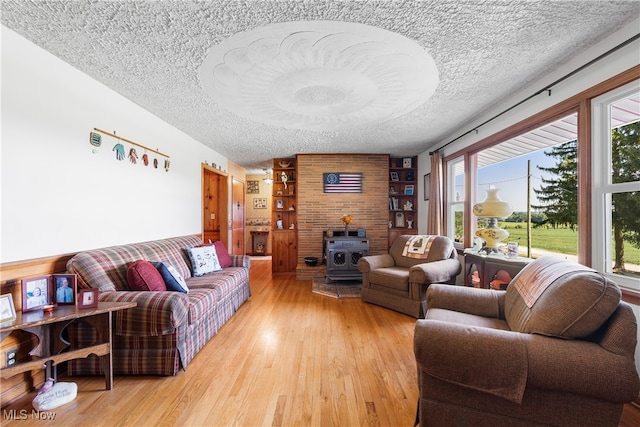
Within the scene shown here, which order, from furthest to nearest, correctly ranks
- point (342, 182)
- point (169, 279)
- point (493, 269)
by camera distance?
point (342, 182), point (493, 269), point (169, 279)

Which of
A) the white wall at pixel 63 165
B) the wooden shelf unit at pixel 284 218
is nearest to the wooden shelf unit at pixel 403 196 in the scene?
the wooden shelf unit at pixel 284 218

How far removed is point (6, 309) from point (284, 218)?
14.4 ft

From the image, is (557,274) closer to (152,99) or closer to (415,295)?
(415,295)

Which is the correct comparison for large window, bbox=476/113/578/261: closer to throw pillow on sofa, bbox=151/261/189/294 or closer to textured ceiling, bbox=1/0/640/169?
textured ceiling, bbox=1/0/640/169

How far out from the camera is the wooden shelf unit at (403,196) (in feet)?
17.5

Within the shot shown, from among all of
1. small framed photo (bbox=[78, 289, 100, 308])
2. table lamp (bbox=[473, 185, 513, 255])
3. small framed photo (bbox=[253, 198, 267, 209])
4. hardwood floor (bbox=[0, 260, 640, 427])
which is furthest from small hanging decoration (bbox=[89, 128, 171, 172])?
small framed photo (bbox=[253, 198, 267, 209])

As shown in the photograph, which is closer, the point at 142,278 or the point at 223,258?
the point at 142,278

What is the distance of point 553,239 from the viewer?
2414 mm

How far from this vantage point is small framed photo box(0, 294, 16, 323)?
145 cm

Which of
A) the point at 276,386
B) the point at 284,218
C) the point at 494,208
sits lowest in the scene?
the point at 276,386

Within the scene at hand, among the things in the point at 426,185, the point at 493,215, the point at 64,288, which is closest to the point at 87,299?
the point at 64,288

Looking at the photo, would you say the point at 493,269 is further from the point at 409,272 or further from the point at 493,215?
the point at 409,272

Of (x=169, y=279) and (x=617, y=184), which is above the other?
(x=617, y=184)

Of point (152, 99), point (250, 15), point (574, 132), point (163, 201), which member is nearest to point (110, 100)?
point (152, 99)
